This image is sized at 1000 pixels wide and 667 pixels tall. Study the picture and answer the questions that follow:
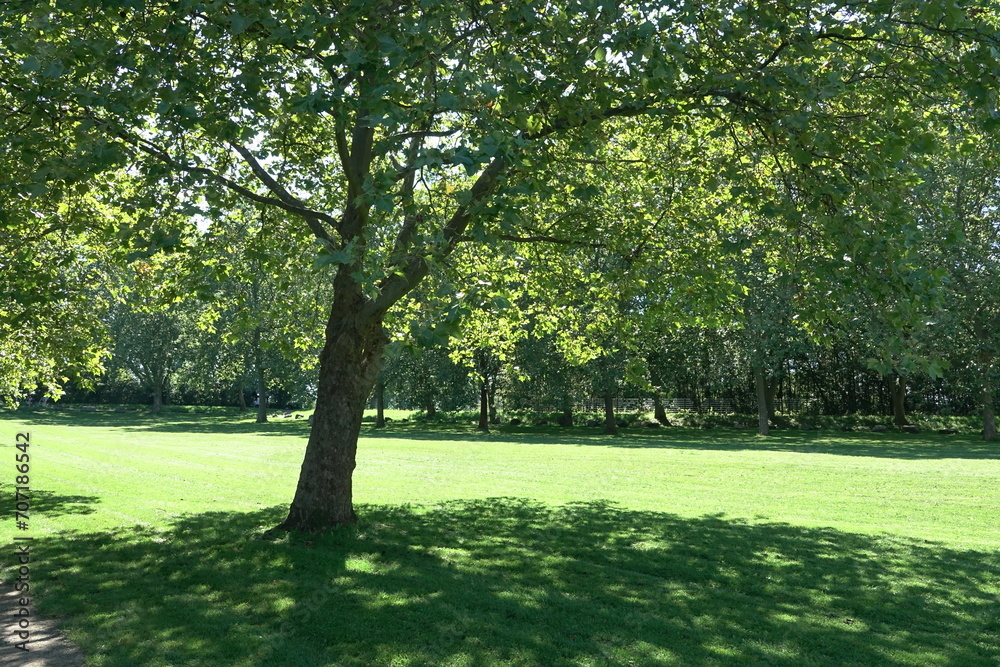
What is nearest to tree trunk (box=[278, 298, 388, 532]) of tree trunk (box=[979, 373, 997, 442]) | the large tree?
the large tree

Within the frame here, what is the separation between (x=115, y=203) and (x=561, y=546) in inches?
312

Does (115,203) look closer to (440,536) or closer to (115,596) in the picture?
(115,596)

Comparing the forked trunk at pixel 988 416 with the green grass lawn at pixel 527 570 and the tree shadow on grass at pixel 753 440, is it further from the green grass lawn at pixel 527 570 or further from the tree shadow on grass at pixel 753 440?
the green grass lawn at pixel 527 570

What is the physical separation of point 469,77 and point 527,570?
5945 millimetres

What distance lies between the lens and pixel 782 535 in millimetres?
12039

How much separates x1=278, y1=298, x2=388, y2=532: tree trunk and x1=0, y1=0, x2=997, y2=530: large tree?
6cm

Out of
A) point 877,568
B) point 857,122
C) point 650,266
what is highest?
point 857,122

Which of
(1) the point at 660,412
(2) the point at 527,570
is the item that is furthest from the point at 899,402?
(2) the point at 527,570

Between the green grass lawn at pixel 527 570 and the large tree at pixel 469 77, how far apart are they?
237 centimetres

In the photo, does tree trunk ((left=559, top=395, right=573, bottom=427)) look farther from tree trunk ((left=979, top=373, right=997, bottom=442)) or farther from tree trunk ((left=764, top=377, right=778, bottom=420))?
tree trunk ((left=979, top=373, right=997, bottom=442))

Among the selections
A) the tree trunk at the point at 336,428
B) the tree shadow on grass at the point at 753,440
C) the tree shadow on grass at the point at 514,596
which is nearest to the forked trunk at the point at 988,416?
the tree shadow on grass at the point at 753,440

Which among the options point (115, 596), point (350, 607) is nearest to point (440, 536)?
point (350, 607)

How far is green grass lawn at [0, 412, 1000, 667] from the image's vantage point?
667cm

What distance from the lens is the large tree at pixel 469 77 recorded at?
6949mm
